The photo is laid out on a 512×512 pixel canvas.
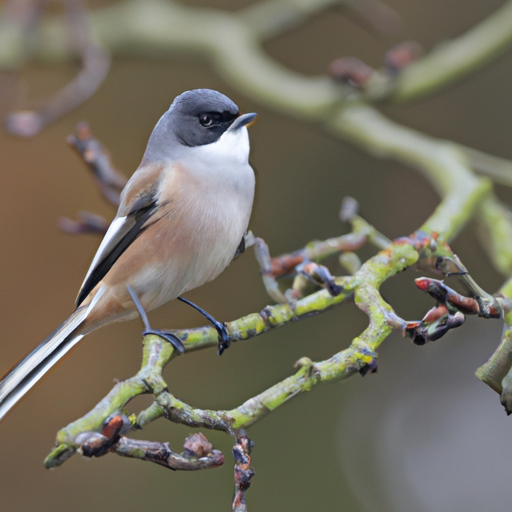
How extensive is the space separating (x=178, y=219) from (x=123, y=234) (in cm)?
20

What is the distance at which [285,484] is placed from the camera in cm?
397

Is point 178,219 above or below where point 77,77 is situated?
below

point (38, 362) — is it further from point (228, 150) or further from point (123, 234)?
point (228, 150)

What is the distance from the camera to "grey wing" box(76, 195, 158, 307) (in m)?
2.00

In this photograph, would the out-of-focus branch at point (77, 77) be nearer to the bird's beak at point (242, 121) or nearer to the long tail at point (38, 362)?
the bird's beak at point (242, 121)

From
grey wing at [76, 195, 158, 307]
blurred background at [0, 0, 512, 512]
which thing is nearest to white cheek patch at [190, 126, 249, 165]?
grey wing at [76, 195, 158, 307]

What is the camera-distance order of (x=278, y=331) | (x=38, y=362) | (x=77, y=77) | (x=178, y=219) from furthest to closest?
(x=278, y=331), (x=77, y=77), (x=178, y=219), (x=38, y=362)

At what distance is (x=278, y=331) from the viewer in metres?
4.19

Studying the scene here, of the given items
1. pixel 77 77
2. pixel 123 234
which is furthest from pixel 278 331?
pixel 123 234

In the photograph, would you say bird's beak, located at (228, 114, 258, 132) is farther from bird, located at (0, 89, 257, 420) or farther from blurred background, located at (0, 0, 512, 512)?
blurred background, located at (0, 0, 512, 512)

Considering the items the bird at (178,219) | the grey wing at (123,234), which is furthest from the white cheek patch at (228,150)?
the grey wing at (123,234)

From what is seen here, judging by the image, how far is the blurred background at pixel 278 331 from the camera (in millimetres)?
3883

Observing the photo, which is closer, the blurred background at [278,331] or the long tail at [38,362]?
the long tail at [38,362]

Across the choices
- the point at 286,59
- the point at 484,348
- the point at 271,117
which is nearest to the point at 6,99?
the point at 271,117
